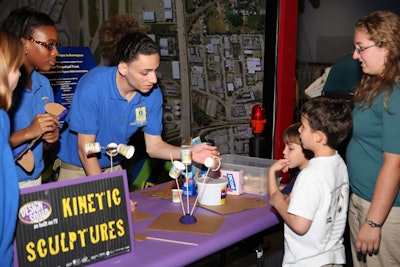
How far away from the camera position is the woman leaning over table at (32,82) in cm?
249

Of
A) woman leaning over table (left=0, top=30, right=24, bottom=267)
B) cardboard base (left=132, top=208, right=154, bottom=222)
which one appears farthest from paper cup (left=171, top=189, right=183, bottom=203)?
woman leaning over table (left=0, top=30, right=24, bottom=267)

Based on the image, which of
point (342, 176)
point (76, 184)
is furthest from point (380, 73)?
point (76, 184)

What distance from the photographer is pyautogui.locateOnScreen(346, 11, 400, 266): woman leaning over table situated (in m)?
2.26

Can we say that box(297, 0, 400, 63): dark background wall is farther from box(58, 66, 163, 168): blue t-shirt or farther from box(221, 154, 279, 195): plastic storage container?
box(58, 66, 163, 168): blue t-shirt

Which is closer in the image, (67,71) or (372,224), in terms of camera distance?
(372,224)

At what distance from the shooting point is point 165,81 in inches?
213

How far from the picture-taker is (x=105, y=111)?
8.66 feet

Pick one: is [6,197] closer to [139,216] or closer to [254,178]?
[139,216]

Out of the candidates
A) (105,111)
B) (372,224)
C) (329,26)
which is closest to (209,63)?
(329,26)

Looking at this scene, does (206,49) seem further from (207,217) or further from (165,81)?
(207,217)

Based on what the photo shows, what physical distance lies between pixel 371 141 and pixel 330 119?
0.23 meters

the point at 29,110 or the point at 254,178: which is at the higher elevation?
the point at 29,110

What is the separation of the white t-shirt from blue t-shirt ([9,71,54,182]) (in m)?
1.25

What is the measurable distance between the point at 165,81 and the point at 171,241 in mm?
3415
